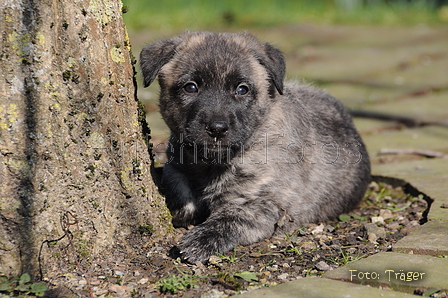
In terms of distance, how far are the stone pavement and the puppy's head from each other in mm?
1152

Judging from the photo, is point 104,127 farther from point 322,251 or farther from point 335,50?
point 335,50

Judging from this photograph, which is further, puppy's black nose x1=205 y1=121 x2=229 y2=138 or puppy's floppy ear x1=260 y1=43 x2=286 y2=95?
puppy's floppy ear x1=260 y1=43 x2=286 y2=95

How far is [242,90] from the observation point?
3.71 metres

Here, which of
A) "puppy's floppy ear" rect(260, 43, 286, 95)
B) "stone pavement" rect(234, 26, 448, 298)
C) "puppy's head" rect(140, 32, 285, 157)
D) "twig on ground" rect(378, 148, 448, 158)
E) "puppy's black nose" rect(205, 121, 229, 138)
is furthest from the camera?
"twig on ground" rect(378, 148, 448, 158)

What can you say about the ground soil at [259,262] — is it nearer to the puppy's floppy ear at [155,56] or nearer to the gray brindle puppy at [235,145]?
the gray brindle puppy at [235,145]

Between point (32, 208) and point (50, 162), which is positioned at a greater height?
point (50, 162)

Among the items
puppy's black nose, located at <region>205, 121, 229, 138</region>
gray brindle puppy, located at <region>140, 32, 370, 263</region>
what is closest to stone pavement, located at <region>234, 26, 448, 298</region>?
gray brindle puppy, located at <region>140, 32, 370, 263</region>

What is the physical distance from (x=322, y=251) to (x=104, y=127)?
4.54ft

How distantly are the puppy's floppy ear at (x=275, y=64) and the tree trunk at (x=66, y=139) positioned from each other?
108 centimetres

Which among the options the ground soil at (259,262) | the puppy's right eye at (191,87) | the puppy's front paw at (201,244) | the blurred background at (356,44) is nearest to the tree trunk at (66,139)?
the ground soil at (259,262)

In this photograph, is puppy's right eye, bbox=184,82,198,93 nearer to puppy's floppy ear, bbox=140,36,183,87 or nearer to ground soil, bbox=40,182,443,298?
puppy's floppy ear, bbox=140,36,183,87

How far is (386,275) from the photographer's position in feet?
8.64

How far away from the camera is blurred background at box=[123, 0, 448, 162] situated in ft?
19.1

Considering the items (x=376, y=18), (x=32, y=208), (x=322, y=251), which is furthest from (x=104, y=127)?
(x=376, y=18)
